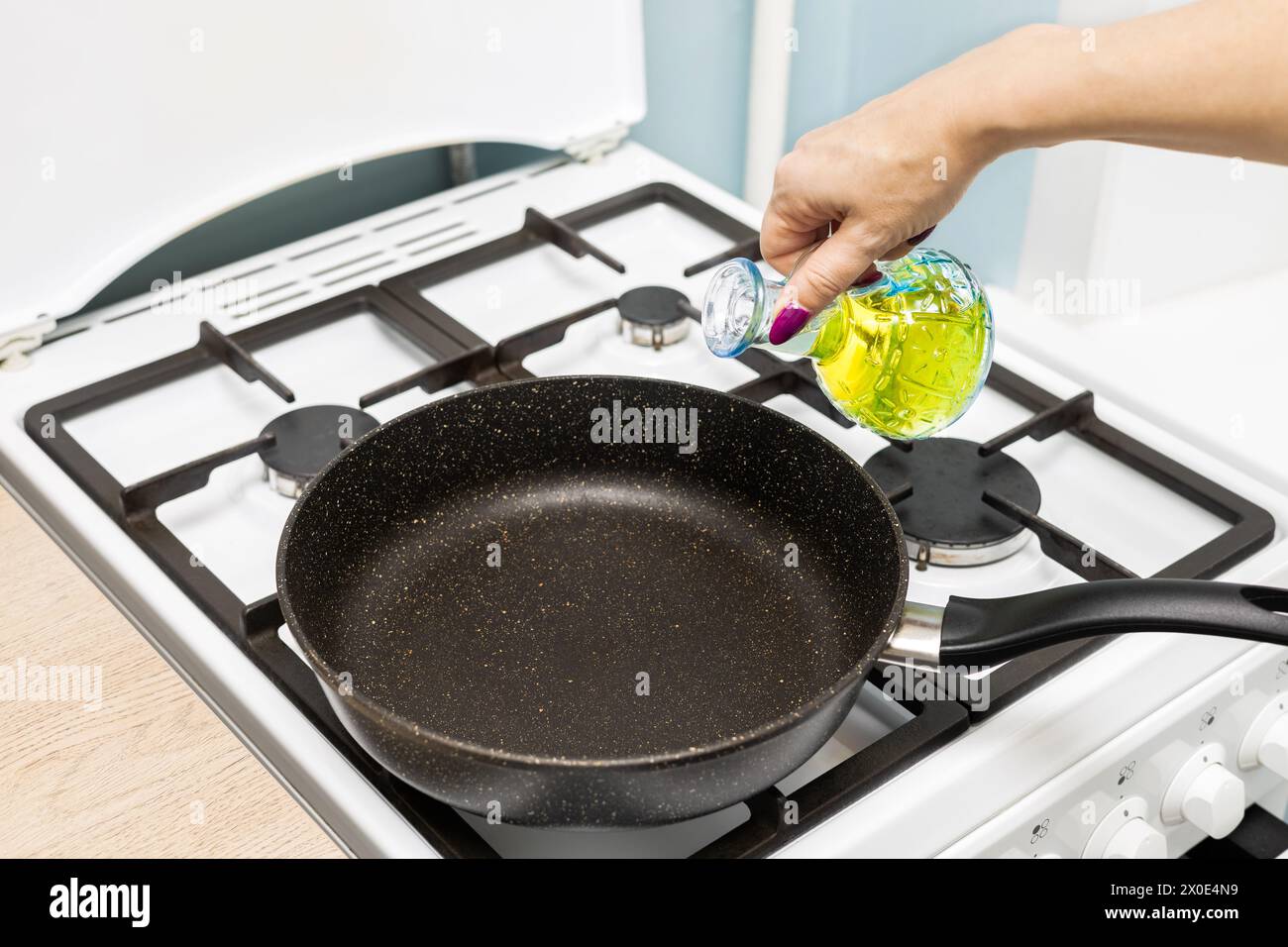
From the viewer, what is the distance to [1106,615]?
1.98ft

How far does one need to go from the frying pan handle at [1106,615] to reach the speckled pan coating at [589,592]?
0.13ft

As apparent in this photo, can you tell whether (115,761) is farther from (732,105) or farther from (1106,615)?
(732,105)

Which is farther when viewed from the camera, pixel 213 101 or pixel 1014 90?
pixel 213 101

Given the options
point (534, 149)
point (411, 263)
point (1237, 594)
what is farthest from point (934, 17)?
point (1237, 594)

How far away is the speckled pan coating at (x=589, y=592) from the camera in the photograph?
0.56 meters

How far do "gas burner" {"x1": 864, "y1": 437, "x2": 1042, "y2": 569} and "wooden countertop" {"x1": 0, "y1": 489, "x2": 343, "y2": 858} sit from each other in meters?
0.37

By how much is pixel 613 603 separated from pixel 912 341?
8.3 inches

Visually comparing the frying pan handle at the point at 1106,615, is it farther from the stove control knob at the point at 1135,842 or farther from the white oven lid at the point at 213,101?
the white oven lid at the point at 213,101

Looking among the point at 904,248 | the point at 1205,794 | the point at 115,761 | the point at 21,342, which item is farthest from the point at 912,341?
the point at 21,342

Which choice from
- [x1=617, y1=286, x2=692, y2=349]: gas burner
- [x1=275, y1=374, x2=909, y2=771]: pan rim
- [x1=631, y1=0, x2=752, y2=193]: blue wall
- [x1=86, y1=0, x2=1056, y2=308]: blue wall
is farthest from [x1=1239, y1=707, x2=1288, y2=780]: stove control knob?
[x1=631, y1=0, x2=752, y2=193]: blue wall

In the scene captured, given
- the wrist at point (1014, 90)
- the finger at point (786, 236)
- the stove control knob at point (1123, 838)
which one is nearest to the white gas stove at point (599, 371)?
the stove control knob at point (1123, 838)

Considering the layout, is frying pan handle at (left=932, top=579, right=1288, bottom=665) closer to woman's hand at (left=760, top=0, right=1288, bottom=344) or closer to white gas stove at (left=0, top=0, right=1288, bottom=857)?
white gas stove at (left=0, top=0, right=1288, bottom=857)

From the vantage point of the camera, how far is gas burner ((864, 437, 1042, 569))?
78 centimetres
